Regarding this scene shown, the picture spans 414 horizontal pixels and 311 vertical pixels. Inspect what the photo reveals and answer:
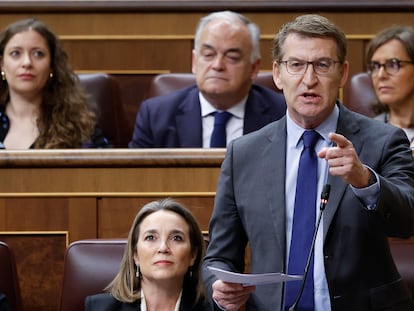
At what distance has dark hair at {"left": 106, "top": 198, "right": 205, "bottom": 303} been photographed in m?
1.29

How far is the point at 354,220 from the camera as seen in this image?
1.09 metres

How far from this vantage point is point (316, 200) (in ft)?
3.63

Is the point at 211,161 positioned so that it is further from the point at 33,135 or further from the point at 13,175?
the point at 33,135

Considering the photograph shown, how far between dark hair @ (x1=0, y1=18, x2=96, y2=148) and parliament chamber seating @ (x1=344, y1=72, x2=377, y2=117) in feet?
1.62

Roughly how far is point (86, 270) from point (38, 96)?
0.68 meters

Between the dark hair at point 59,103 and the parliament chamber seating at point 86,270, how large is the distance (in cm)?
51

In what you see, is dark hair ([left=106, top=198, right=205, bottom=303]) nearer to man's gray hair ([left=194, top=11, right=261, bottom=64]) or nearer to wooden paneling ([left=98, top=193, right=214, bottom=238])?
wooden paneling ([left=98, top=193, right=214, bottom=238])

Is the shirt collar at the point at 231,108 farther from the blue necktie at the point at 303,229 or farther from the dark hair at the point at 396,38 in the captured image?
the blue necktie at the point at 303,229

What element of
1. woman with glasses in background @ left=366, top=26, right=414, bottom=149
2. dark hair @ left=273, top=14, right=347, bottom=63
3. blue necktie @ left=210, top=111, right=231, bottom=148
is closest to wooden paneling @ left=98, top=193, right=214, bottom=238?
blue necktie @ left=210, top=111, right=231, bottom=148

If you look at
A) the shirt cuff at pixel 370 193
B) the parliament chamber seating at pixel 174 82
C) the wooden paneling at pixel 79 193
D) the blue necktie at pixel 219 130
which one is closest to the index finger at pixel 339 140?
the shirt cuff at pixel 370 193

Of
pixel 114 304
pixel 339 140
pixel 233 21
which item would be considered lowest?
pixel 114 304

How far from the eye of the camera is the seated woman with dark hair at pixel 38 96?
1.88 m

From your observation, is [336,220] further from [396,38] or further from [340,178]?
[396,38]

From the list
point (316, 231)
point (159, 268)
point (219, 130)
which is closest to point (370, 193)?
point (316, 231)
